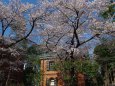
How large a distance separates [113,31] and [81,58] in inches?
214

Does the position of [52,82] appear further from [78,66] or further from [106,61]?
[78,66]

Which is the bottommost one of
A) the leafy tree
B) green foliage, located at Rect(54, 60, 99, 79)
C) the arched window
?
the arched window

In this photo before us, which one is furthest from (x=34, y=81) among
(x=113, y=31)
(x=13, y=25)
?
(x=113, y=31)

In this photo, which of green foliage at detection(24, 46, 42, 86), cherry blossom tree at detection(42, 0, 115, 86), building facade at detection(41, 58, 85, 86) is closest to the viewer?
cherry blossom tree at detection(42, 0, 115, 86)

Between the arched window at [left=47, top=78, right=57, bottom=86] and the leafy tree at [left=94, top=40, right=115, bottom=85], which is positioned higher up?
the leafy tree at [left=94, top=40, right=115, bottom=85]

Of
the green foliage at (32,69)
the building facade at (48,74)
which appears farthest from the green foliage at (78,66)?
the building facade at (48,74)

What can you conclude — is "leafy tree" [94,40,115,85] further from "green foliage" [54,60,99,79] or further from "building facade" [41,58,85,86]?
"green foliage" [54,60,99,79]

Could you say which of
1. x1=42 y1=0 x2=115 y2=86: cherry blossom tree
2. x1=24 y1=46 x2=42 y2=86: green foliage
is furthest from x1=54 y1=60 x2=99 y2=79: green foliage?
x1=24 y1=46 x2=42 y2=86: green foliage

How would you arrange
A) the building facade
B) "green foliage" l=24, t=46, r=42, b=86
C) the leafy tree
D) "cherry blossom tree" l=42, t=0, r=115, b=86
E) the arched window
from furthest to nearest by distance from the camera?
the arched window
the building facade
"green foliage" l=24, t=46, r=42, b=86
the leafy tree
"cherry blossom tree" l=42, t=0, r=115, b=86

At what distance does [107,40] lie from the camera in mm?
26891

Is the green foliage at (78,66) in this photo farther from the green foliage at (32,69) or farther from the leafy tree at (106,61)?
the green foliage at (32,69)

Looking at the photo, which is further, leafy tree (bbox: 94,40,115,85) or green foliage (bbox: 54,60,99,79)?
leafy tree (bbox: 94,40,115,85)

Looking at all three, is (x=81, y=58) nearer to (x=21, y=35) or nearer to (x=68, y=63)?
(x=68, y=63)

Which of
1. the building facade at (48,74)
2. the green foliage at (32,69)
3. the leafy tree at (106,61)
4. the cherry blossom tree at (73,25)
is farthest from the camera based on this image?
the building facade at (48,74)
